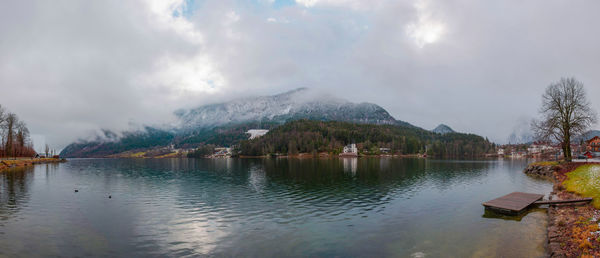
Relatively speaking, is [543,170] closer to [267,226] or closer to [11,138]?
[267,226]

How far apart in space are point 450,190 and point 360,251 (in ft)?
112

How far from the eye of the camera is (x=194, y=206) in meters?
34.8

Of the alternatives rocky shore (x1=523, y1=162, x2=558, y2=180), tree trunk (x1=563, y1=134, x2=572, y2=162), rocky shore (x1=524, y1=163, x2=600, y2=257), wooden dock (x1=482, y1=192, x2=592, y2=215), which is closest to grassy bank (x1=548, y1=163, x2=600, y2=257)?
rocky shore (x1=524, y1=163, x2=600, y2=257)

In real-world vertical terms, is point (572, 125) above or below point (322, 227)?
above

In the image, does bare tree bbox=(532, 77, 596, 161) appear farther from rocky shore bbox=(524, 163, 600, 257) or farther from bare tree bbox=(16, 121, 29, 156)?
bare tree bbox=(16, 121, 29, 156)

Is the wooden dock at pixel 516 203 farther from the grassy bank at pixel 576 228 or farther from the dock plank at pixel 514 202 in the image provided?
the grassy bank at pixel 576 228

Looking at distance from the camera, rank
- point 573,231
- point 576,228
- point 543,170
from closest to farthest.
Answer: point 573,231, point 576,228, point 543,170

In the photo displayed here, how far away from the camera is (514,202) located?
32.9 metres

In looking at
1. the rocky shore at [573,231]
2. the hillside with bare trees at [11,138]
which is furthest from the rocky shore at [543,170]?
the hillside with bare trees at [11,138]

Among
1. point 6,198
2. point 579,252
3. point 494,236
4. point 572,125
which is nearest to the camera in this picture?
point 579,252

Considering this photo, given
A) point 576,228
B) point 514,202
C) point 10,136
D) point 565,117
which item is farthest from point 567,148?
point 10,136

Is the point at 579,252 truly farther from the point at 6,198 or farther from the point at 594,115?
the point at 594,115

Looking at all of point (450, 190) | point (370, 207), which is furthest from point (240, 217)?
point (450, 190)

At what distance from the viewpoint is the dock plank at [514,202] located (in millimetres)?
30016
